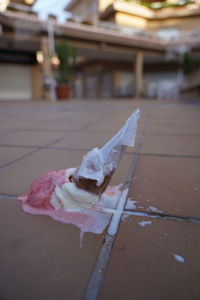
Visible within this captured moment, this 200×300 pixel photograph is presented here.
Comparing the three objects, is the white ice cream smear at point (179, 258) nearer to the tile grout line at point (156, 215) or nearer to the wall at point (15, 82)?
the tile grout line at point (156, 215)

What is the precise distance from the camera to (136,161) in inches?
34.9

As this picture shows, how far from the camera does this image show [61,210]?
49 cm

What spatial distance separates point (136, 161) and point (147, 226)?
0.46 meters

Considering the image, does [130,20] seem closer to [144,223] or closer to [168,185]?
[168,185]

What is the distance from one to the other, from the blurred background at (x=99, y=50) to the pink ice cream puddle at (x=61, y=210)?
6993 mm

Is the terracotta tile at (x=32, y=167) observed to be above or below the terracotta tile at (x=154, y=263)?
above

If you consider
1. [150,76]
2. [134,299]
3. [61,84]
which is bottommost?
[134,299]

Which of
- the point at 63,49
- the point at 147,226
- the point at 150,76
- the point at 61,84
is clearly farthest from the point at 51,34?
the point at 147,226

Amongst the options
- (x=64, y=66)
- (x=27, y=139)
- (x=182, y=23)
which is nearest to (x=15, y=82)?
(x=64, y=66)

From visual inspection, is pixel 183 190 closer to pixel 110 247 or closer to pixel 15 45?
pixel 110 247

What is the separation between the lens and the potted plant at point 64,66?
6.78 meters

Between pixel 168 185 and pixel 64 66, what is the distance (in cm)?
704

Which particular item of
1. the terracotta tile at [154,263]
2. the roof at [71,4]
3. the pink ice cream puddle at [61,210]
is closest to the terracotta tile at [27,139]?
the pink ice cream puddle at [61,210]

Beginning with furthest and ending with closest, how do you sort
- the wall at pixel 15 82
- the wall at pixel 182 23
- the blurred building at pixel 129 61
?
the wall at pixel 182 23
the blurred building at pixel 129 61
the wall at pixel 15 82
